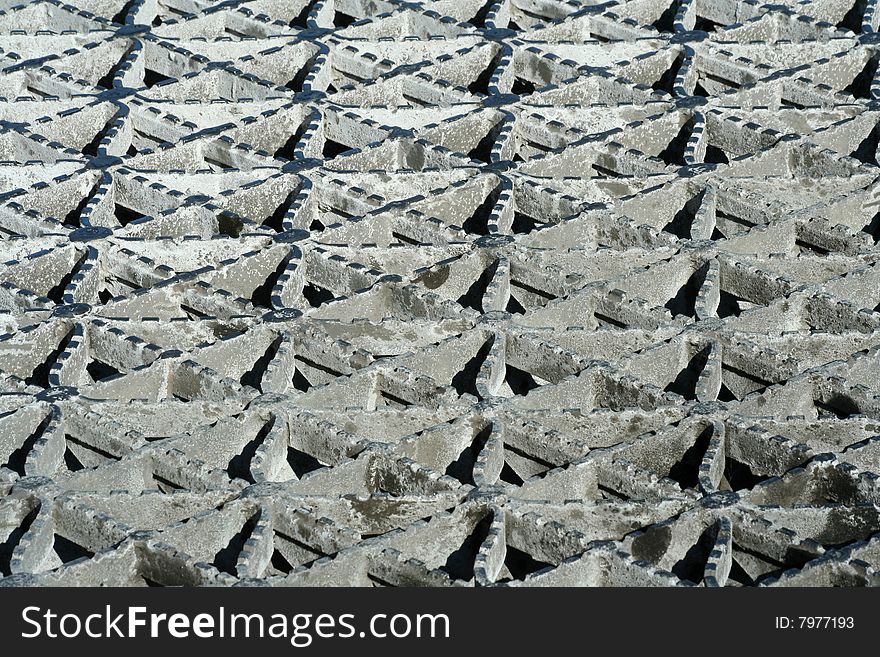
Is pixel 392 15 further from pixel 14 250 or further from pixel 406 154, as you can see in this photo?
pixel 14 250

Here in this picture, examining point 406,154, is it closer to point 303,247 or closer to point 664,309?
point 303,247

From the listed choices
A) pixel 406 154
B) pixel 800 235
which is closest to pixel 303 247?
pixel 406 154

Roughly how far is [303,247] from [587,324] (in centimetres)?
156

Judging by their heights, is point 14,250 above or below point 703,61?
below

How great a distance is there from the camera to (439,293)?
980 centimetres

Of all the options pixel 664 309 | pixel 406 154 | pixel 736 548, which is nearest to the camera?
pixel 736 548

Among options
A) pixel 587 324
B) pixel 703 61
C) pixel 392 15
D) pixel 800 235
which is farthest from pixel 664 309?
pixel 392 15

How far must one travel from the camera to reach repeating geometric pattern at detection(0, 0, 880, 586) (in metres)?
8.06

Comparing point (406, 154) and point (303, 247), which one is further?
point (406, 154)

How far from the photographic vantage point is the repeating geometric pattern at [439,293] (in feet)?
26.5

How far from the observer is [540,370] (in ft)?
30.1

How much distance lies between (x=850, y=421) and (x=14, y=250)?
14.6ft

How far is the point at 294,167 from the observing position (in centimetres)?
1062

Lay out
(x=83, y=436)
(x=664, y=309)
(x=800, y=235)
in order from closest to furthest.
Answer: (x=83, y=436), (x=664, y=309), (x=800, y=235)
